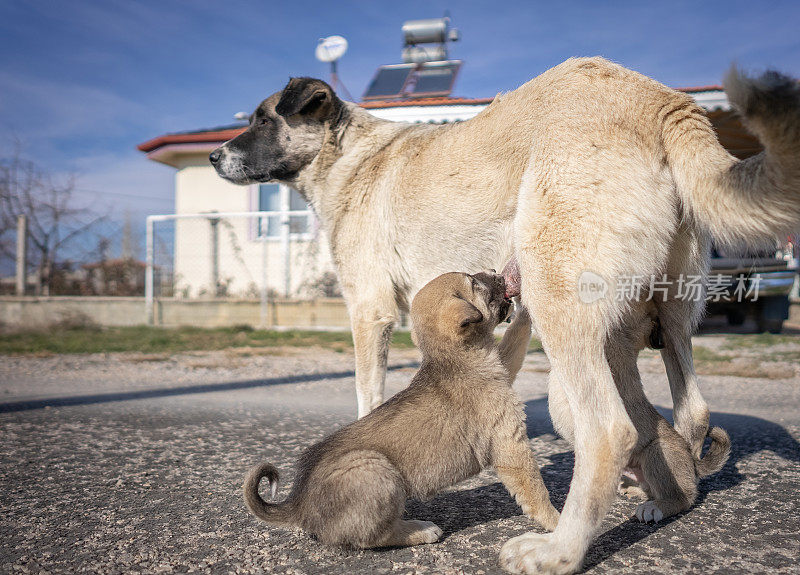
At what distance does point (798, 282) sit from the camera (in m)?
14.5

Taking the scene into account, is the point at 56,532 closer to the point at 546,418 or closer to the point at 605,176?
the point at 605,176

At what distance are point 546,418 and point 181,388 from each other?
3.76 meters

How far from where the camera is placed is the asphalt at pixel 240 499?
206 centimetres

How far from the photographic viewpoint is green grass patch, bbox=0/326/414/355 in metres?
8.79

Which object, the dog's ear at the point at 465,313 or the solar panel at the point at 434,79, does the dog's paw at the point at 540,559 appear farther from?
the solar panel at the point at 434,79

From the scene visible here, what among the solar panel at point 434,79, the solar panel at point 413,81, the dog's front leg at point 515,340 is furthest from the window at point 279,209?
the dog's front leg at point 515,340

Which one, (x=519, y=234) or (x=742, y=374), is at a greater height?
(x=519, y=234)

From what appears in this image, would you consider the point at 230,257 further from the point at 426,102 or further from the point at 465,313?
the point at 465,313

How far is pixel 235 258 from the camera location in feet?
42.4

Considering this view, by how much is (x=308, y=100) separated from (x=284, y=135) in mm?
332

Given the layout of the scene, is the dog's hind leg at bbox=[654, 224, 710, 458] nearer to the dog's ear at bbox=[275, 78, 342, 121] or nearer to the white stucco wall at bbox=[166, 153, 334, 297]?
the dog's ear at bbox=[275, 78, 342, 121]

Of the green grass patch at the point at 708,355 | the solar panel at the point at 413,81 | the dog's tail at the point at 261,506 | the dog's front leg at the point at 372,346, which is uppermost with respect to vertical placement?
the solar panel at the point at 413,81

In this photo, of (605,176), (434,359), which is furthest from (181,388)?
(605,176)

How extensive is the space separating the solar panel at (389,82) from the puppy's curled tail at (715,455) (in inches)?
415
